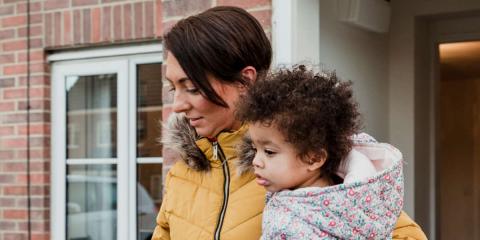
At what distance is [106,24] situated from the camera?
3674mm

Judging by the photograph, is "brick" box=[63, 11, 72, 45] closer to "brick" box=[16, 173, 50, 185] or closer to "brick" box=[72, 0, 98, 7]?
"brick" box=[72, 0, 98, 7]

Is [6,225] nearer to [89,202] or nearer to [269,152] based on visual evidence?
[89,202]

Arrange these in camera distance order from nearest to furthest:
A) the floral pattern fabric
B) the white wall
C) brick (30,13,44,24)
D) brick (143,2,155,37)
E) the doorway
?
1. the floral pattern fabric
2. the white wall
3. brick (143,2,155,37)
4. the doorway
5. brick (30,13,44,24)

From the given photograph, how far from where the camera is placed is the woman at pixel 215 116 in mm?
1779

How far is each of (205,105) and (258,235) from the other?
1.16ft

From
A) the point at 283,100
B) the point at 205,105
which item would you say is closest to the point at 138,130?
the point at 205,105

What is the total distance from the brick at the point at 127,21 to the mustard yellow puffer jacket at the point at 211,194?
1664mm

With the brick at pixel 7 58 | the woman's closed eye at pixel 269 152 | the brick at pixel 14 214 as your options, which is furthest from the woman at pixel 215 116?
the brick at pixel 7 58

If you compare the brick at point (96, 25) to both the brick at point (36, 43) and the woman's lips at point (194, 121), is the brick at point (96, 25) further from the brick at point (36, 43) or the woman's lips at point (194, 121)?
the woman's lips at point (194, 121)

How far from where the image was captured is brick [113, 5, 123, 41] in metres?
3.63

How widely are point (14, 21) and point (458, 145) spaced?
8.68 feet

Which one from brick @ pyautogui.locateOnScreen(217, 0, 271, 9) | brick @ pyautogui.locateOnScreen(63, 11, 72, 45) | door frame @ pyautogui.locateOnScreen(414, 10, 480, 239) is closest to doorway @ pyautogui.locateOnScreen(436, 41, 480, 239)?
door frame @ pyautogui.locateOnScreen(414, 10, 480, 239)

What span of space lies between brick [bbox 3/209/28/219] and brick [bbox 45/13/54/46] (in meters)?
0.93

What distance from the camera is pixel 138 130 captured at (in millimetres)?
3879
